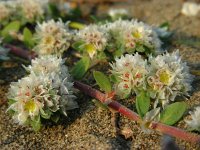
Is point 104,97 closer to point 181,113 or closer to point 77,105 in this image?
point 77,105

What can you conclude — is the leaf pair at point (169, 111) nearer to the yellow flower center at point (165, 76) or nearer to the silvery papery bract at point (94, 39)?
the yellow flower center at point (165, 76)

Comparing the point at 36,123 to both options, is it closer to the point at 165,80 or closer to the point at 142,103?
the point at 142,103

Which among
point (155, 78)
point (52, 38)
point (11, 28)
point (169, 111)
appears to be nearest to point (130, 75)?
point (155, 78)

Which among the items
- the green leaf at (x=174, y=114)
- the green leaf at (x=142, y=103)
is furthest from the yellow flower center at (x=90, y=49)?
the green leaf at (x=174, y=114)

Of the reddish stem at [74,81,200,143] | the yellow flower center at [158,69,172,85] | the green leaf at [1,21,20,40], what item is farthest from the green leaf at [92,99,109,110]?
the green leaf at [1,21,20,40]

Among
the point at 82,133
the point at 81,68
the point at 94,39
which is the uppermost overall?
the point at 94,39

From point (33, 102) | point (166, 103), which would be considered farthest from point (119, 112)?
point (33, 102)
